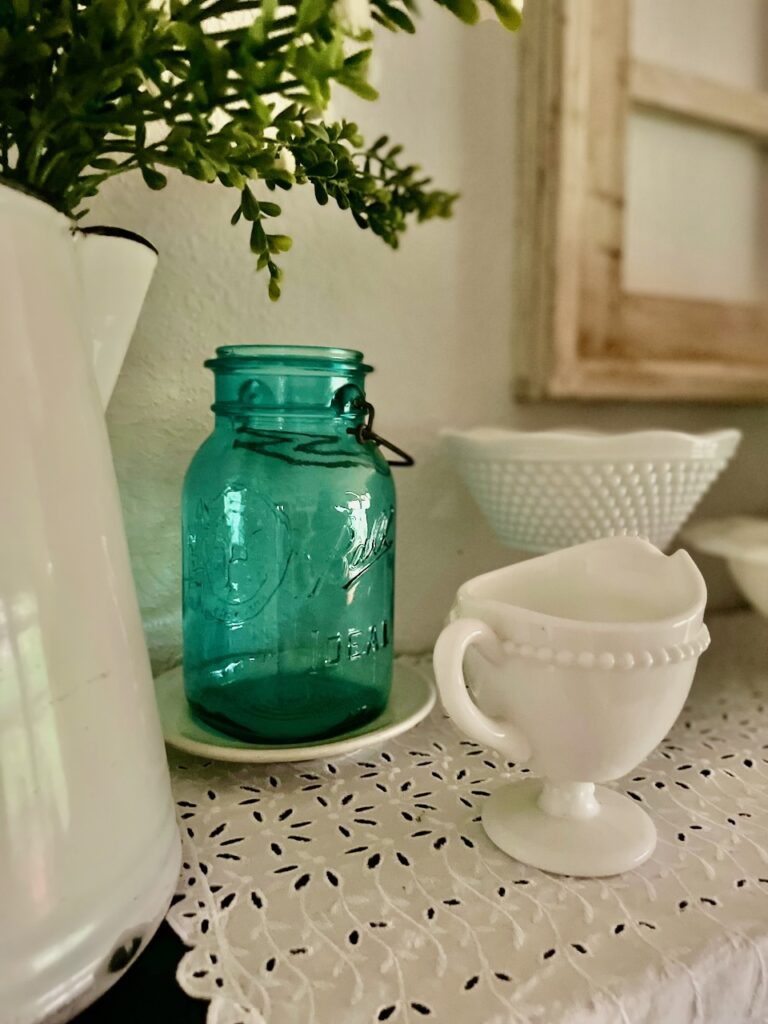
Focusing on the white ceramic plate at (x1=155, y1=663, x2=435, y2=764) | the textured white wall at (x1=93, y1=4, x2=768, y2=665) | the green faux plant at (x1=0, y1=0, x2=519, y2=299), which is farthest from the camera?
the textured white wall at (x1=93, y1=4, x2=768, y2=665)

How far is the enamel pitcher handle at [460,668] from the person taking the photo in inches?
12.8

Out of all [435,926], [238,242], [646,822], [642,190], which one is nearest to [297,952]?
[435,926]

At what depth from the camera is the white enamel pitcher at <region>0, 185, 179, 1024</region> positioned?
25cm

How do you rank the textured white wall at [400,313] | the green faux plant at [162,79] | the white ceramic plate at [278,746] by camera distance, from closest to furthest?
the green faux plant at [162,79]
the white ceramic plate at [278,746]
the textured white wall at [400,313]

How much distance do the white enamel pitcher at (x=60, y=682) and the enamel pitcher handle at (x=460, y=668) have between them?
125 mm

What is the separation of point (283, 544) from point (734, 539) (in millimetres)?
352

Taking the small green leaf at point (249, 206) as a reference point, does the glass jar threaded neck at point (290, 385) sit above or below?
below

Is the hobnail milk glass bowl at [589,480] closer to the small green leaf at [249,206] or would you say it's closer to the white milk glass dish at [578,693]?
the white milk glass dish at [578,693]

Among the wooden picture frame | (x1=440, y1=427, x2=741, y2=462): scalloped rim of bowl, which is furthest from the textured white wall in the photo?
(x1=440, y1=427, x2=741, y2=462): scalloped rim of bowl

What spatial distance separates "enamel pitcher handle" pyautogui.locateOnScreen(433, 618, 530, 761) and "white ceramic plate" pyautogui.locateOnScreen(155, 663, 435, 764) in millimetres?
91

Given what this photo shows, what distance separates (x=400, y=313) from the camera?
0.59 metres

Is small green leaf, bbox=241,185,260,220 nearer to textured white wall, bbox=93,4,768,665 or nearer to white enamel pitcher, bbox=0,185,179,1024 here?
white enamel pitcher, bbox=0,185,179,1024

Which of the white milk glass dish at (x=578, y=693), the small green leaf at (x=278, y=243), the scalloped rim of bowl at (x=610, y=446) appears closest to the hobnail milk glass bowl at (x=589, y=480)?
the scalloped rim of bowl at (x=610, y=446)

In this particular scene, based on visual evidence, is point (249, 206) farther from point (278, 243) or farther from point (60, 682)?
point (60, 682)
